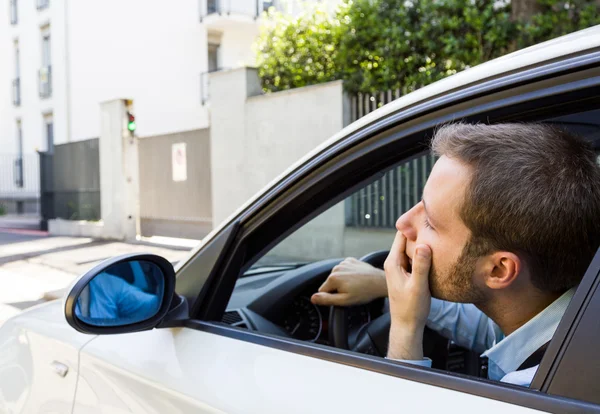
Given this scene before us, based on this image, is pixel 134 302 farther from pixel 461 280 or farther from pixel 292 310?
pixel 461 280

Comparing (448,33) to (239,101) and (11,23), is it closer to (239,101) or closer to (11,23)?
(239,101)

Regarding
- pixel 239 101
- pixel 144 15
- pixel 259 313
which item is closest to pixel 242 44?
pixel 144 15

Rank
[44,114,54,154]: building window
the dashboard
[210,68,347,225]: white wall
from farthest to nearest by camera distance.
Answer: [44,114,54,154]: building window
[210,68,347,225]: white wall
the dashboard

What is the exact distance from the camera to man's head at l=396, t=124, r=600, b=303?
119cm

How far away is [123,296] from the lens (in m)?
1.77

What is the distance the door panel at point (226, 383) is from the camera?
1.12m

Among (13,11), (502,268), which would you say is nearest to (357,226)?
(502,268)

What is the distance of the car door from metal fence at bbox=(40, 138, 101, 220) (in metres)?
14.5

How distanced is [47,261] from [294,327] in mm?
9892

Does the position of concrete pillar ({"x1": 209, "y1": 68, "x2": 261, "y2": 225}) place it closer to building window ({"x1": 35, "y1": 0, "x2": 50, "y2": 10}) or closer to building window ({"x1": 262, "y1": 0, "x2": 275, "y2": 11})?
building window ({"x1": 262, "y1": 0, "x2": 275, "y2": 11})

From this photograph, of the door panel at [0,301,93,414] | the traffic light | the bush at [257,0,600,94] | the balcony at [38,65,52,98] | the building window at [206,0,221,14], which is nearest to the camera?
the door panel at [0,301,93,414]

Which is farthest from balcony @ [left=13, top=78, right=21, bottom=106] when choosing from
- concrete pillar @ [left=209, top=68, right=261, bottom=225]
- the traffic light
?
concrete pillar @ [left=209, top=68, right=261, bottom=225]

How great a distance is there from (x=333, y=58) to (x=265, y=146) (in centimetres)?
184

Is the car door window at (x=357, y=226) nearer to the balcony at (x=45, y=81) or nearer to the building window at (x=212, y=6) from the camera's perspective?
the building window at (x=212, y=6)
